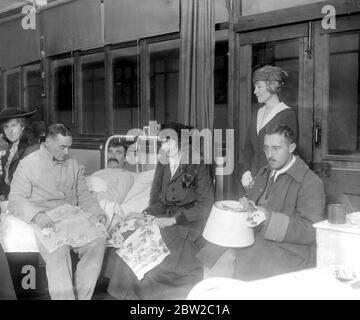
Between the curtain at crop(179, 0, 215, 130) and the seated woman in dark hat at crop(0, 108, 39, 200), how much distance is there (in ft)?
3.60

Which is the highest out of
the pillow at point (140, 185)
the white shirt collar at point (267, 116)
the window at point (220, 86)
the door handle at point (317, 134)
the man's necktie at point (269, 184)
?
the window at point (220, 86)

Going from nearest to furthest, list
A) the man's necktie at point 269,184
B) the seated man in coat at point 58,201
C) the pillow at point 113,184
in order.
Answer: the man's necktie at point 269,184
the seated man in coat at point 58,201
the pillow at point 113,184

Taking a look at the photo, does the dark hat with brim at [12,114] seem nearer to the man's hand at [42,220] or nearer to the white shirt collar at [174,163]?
the man's hand at [42,220]

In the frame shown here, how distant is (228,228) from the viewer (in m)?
1.95

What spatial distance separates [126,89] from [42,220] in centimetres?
170

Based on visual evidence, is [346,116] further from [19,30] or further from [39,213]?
[19,30]

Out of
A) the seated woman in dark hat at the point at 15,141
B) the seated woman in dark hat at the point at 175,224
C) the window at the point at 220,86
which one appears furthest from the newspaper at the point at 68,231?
the window at the point at 220,86

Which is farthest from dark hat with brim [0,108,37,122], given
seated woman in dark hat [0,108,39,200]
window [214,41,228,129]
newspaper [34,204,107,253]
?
window [214,41,228,129]

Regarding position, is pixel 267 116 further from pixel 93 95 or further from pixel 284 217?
pixel 93 95

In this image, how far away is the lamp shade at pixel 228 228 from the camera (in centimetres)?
194

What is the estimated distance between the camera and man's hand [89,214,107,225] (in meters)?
2.53

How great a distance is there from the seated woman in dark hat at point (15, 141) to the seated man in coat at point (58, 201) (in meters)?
0.34

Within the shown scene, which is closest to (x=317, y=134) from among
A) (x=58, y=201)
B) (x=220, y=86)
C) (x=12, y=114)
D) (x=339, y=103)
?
(x=339, y=103)

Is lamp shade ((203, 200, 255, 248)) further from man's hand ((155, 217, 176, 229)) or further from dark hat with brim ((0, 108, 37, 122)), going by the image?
dark hat with brim ((0, 108, 37, 122))
